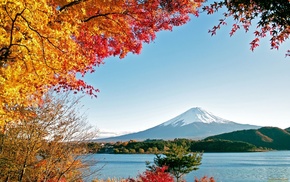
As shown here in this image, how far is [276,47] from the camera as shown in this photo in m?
6.62

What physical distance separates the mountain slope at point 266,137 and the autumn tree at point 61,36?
138083 mm

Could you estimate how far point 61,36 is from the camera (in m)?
5.99

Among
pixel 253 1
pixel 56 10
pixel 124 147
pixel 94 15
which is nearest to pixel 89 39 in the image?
pixel 94 15

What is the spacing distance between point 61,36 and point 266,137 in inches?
5912

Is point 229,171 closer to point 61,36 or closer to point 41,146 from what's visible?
point 41,146

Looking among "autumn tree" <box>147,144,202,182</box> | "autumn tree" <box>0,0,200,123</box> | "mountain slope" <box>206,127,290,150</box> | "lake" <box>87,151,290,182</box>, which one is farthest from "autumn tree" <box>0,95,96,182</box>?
"mountain slope" <box>206,127,290,150</box>

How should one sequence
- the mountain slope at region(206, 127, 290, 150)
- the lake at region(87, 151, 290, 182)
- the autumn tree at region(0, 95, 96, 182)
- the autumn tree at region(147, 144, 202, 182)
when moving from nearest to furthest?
1. the autumn tree at region(0, 95, 96, 182)
2. the autumn tree at region(147, 144, 202, 182)
3. the lake at region(87, 151, 290, 182)
4. the mountain slope at region(206, 127, 290, 150)

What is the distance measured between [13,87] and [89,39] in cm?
283

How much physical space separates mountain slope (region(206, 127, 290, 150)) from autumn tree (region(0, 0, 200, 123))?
453 ft

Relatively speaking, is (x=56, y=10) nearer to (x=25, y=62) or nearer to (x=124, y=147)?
(x=25, y=62)

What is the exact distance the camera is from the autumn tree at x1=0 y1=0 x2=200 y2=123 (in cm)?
537

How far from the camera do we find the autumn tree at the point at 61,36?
5367 mm

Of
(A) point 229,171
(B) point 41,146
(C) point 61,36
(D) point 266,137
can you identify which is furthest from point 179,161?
(D) point 266,137

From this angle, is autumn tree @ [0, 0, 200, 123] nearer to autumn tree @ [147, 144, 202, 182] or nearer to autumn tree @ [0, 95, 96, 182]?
autumn tree @ [0, 95, 96, 182]
